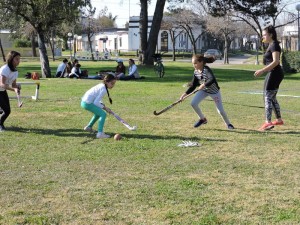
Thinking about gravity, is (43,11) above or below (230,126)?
above

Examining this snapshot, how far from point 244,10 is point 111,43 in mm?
62809

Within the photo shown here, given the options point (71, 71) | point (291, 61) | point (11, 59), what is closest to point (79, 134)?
point (11, 59)

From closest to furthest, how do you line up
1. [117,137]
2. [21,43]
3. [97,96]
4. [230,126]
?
1. [117,137]
2. [97,96]
3. [230,126]
4. [21,43]

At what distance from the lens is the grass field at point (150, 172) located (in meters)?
4.47

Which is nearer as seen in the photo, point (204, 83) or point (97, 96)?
point (97, 96)

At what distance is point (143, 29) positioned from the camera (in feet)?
112

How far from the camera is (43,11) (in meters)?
25.2

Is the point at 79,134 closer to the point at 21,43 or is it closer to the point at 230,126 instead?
the point at 230,126

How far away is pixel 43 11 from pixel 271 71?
19000 millimetres

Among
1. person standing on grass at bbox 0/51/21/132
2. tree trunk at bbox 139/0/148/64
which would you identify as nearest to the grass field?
person standing on grass at bbox 0/51/21/132

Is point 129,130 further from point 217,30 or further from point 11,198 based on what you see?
point 217,30

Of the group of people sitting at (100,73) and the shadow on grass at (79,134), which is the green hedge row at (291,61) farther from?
the shadow on grass at (79,134)

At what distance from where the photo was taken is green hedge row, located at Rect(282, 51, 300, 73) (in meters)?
28.9

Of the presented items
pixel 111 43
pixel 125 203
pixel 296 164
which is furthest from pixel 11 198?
pixel 111 43
